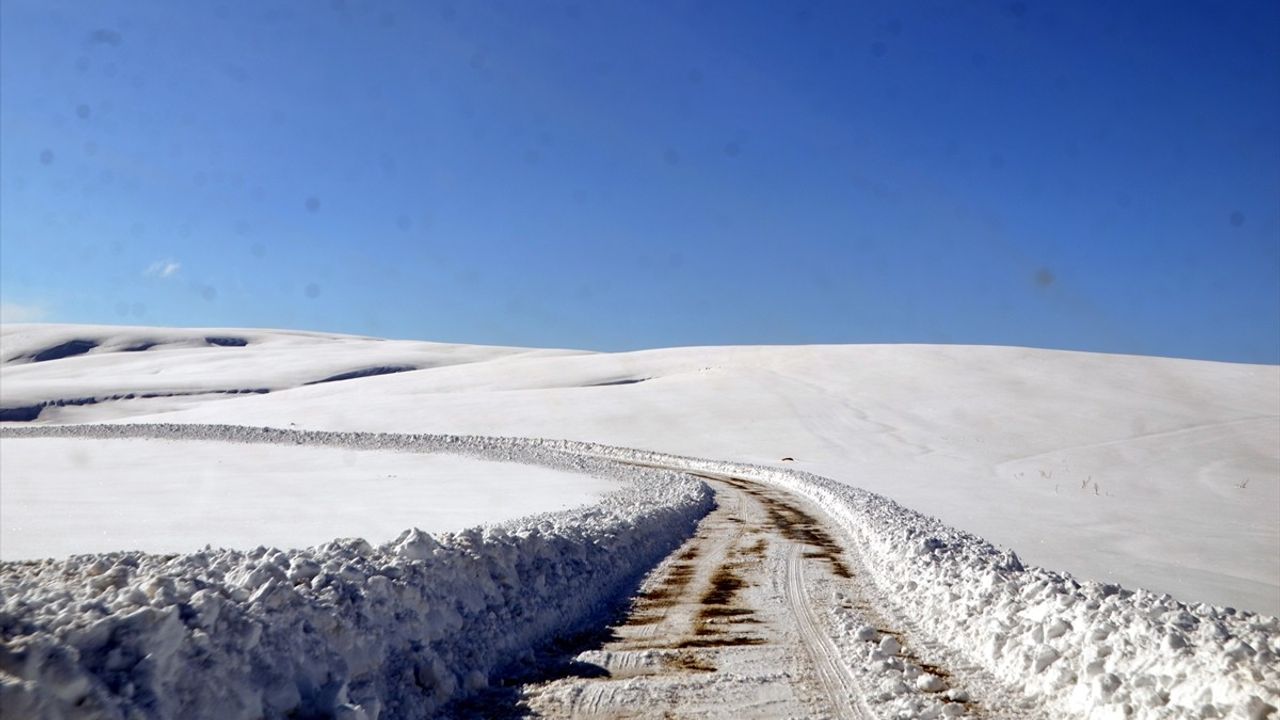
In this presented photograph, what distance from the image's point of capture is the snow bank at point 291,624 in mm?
4125

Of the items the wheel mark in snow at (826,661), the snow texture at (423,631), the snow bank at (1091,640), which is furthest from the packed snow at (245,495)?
the snow bank at (1091,640)

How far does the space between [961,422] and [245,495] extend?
110 ft

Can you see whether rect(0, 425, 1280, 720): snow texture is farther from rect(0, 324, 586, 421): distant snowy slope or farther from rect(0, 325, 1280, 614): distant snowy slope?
rect(0, 324, 586, 421): distant snowy slope

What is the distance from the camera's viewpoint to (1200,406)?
47.3 m

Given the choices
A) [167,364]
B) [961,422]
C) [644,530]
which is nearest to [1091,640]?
[644,530]

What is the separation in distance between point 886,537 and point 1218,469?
24872 mm

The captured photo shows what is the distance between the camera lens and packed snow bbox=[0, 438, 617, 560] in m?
15.4

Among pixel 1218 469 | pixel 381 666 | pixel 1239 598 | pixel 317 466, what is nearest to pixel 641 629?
pixel 381 666

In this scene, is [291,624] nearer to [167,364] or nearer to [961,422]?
[961,422]

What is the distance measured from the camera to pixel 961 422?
4466cm

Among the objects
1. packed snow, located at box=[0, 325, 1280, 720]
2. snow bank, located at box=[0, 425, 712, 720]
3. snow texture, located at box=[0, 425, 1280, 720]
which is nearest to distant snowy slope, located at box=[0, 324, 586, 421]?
packed snow, located at box=[0, 325, 1280, 720]

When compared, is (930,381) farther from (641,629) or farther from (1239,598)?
(641,629)

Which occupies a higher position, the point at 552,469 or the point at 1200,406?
the point at 1200,406

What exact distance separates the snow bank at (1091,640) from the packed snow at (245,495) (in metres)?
7.00
